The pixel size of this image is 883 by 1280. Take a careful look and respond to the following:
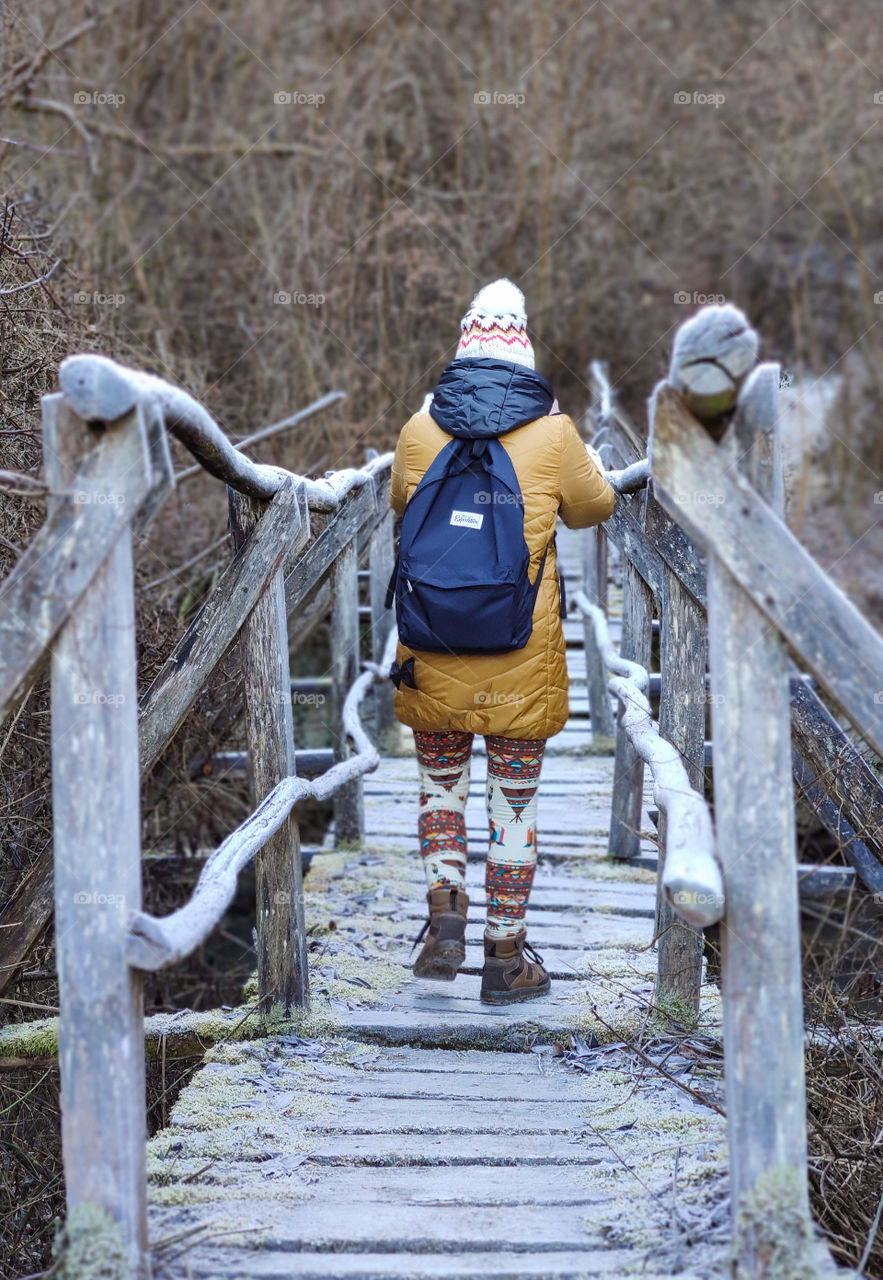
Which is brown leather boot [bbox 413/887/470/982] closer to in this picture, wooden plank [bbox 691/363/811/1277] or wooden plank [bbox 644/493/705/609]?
wooden plank [bbox 644/493/705/609]

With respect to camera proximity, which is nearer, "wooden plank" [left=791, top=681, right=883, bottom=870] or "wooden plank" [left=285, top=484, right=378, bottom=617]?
"wooden plank" [left=791, top=681, right=883, bottom=870]

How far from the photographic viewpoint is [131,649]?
2217 mm

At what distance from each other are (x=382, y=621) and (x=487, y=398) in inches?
134

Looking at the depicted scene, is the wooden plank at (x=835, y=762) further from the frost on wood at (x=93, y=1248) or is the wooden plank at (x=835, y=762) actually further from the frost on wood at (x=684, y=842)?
the frost on wood at (x=93, y=1248)

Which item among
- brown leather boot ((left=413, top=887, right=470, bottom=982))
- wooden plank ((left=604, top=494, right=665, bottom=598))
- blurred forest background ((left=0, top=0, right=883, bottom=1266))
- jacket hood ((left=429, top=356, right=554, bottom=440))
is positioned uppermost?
blurred forest background ((left=0, top=0, right=883, bottom=1266))

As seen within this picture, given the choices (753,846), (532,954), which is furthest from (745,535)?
(532,954)

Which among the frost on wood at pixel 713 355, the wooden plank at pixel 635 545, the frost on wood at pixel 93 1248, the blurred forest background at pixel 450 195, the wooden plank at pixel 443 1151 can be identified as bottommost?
the wooden plank at pixel 443 1151

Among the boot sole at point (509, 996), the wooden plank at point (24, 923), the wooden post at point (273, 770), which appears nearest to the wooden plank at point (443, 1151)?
the wooden post at point (273, 770)

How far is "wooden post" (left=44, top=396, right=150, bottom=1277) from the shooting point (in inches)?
83.7

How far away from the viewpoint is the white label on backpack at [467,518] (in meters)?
3.44

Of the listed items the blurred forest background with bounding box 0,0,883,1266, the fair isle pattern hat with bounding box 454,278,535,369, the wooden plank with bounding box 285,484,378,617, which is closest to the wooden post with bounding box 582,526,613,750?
the wooden plank with bounding box 285,484,378,617

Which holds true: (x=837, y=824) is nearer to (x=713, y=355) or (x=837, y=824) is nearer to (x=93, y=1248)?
(x=713, y=355)

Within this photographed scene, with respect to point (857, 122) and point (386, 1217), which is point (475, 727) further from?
point (857, 122)

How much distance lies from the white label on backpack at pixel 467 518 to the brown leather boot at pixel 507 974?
1231 millimetres
